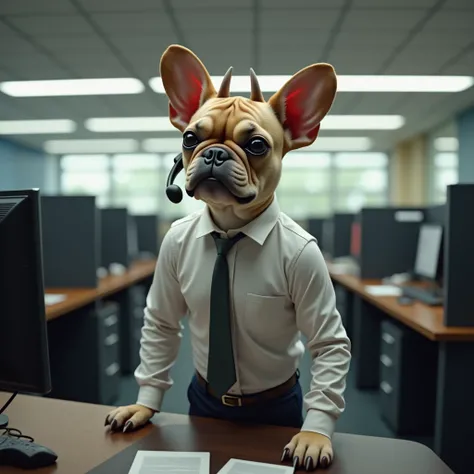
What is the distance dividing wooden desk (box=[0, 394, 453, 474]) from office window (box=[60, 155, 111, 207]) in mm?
8244

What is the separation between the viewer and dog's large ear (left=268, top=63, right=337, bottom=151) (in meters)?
0.97

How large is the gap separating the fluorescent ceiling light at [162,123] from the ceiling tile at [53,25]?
8.42ft

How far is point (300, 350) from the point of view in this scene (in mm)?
1093

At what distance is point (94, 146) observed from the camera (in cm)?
838

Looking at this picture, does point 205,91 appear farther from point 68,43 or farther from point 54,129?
point 54,129

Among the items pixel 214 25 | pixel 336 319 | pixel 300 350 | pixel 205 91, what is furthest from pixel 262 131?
pixel 214 25

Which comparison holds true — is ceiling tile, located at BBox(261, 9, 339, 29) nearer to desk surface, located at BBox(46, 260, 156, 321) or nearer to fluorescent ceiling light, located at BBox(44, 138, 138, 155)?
desk surface, located at BBox(46, 260, 156, 321)

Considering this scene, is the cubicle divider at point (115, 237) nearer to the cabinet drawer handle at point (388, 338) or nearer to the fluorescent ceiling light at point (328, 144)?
the cabinet drawer handle at point (388, 338)

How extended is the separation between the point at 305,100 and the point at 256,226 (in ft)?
0.90

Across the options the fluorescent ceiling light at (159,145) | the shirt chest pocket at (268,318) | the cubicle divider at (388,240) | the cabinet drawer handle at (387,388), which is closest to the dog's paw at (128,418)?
the shirt chest pocket at (268,318)

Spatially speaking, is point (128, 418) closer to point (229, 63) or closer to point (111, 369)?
point (111, 369)

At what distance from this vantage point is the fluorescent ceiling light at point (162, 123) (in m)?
6.21

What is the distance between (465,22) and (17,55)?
10.5 feet

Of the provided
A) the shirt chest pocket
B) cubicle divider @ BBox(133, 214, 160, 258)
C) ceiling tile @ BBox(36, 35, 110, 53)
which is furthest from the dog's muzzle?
cubicle divider @ BBox(133, 214, 160, 258)
